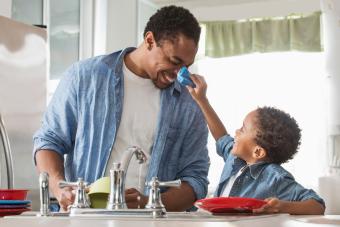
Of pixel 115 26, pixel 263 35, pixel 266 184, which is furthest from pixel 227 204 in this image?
pixel 263 35

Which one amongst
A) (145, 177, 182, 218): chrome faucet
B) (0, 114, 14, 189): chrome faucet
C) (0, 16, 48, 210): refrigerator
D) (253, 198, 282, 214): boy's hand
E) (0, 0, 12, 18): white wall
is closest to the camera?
(145, 177, 182, 218): chrome faucet

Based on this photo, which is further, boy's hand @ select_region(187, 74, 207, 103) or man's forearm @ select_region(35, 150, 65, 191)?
boy's hand @ select_region(187, 74, 207, 103)

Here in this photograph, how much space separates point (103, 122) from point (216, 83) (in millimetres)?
3032

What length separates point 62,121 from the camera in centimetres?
207

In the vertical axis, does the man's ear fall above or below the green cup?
above

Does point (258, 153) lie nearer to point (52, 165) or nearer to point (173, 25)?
point (173, 25)

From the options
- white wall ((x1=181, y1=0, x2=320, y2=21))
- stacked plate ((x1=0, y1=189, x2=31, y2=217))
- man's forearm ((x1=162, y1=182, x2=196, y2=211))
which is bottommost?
man's forearm ((x1=162, y1=182, x2=196, y2=211))

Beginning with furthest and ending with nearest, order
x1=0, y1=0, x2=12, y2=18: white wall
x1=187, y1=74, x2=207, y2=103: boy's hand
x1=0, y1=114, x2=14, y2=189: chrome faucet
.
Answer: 1. x1=0, y1=0, x2=12, y2=18: white wall
2. x1=0, y1=114, x2=14, y2=189: chrome faucet
3. x1=187, y1=74, x2=207, y2=103: boy's hand

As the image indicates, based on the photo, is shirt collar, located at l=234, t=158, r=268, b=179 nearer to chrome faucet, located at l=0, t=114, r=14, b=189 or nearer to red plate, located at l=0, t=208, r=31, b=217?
red plate, located at l=0, t=208, r=31, b=217

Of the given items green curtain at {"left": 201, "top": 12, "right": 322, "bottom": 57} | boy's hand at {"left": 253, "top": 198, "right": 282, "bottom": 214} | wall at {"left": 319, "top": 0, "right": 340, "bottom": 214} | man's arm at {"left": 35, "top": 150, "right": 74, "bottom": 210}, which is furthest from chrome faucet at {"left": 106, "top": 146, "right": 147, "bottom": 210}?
green curtain at {"left": 201, "top": 12, "right": 322, "bottom": 57}

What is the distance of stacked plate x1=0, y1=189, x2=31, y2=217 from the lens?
1.50m

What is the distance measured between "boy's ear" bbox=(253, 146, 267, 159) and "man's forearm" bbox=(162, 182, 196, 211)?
0.99 feet

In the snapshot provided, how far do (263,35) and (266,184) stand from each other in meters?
3.14

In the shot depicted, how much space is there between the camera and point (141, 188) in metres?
2.06
